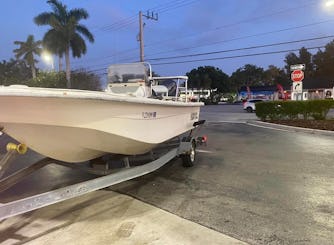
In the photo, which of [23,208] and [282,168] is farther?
[282,168]

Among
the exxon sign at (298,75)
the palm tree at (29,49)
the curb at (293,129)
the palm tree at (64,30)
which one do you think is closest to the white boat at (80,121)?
the curb at (293,129)

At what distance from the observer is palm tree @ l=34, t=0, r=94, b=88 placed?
134 feet

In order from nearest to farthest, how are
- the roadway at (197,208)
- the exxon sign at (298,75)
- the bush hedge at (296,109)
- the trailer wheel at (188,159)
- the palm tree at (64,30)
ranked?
1. the roadway at (197,208)
2. the trailer wheel at (188,159)
3. the bush hedge at (296,109)
4. the exxon sign at (298,75)
5. the palm tree at (64,30)

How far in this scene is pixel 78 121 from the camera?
13.9ft

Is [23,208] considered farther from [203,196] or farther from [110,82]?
[110,82]

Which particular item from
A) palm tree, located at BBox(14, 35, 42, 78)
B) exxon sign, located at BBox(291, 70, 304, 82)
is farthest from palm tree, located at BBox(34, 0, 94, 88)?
exxon sign, located at BBox(291, 70, 304, 82)

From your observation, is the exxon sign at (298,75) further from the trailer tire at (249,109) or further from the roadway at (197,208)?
the trailer tire at (249,109)

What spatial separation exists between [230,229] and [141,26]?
35.3 m

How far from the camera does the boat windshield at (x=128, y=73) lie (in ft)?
26.3

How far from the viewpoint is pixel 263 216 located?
4742 mm

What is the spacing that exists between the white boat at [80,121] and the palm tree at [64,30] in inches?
1476

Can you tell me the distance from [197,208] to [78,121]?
2.17 metres

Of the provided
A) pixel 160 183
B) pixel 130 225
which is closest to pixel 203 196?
pixel 160 183

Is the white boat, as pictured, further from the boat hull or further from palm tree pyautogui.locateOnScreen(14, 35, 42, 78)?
palm tree pyautogui.locateOnScreen(14, 35, 42, 78)
